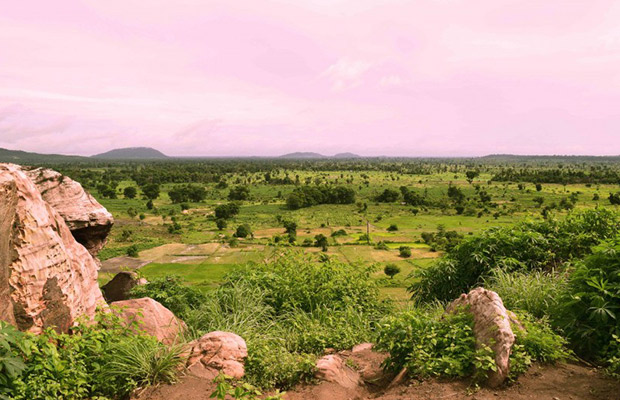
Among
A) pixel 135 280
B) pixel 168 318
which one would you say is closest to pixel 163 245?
pixel 135 280

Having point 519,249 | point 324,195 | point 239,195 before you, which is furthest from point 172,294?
point 239,195

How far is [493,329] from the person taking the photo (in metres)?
5.61

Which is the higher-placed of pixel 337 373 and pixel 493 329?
pixel 493 329

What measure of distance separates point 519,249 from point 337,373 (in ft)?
21.8

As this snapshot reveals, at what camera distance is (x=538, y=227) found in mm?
10547

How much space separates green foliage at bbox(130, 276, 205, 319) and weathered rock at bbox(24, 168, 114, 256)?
6.83 feet

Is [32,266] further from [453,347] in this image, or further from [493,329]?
[493,329]

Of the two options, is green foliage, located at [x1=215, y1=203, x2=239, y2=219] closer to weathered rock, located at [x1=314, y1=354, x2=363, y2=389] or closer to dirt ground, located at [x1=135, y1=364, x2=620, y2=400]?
weathered rock, located at [x1=314, y1=354, x2=363, y2=389]

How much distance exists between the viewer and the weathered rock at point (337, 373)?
6.20m

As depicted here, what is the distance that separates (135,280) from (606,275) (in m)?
13.6

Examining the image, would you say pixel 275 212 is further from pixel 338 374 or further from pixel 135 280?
pixel 338 374

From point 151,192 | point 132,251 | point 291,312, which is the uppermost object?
point 291,312

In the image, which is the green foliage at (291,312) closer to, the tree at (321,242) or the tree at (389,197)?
the tree at (321,242)

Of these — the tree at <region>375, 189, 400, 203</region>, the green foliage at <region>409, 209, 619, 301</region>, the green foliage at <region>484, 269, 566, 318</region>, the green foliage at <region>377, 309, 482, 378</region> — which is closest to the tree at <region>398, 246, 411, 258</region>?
the green foliage at <region>409, 209, 619, 301</region>
